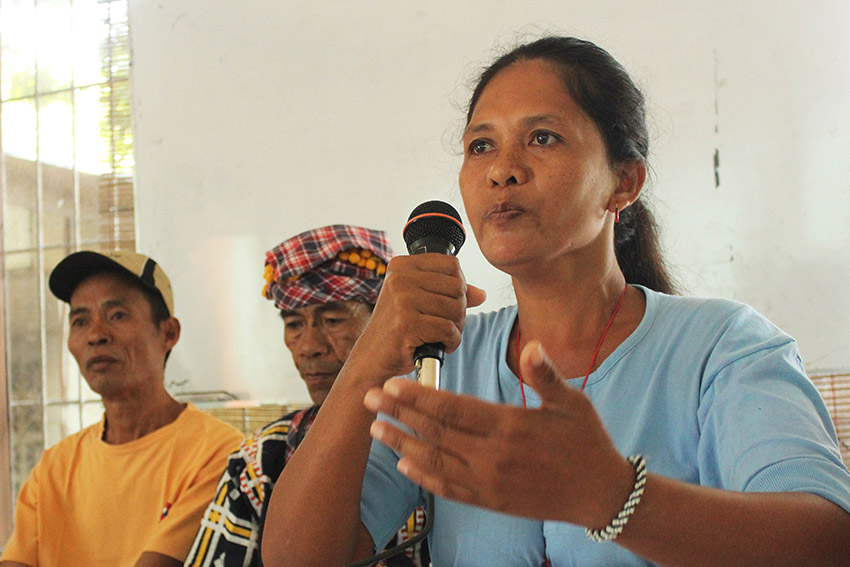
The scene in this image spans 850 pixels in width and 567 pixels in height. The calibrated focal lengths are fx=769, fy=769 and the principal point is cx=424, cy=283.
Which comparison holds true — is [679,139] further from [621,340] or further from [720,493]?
[720,493]

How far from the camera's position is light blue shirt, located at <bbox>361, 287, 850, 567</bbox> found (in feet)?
3.28

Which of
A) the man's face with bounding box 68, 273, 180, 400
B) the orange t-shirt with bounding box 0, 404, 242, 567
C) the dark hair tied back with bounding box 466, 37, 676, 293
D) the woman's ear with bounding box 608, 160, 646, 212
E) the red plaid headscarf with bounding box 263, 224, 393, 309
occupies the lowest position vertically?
the orange t-shirt with bounding box 0, 404, 242, 567

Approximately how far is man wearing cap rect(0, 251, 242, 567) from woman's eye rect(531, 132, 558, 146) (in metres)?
1.53

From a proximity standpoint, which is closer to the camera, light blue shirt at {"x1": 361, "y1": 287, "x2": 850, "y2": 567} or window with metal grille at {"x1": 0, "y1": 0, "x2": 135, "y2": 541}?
light blue shirt at {"x1": 361, "y1": 287, "x2": 850, "y2": 567}

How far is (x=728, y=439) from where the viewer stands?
1065mm

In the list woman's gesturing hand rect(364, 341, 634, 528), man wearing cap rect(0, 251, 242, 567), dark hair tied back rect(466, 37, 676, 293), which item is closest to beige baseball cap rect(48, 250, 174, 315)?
man wearing cap rect(0, 251, 242, 567)

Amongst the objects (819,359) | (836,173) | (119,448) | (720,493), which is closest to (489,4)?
(836,173)

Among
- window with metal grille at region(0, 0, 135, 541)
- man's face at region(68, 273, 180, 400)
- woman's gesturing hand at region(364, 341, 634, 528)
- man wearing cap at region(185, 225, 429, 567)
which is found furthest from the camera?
window with metal grille at region(0, 0, 135, 541)

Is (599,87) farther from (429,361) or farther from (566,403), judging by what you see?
(566,403)

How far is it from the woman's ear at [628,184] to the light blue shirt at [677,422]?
174 millimetres

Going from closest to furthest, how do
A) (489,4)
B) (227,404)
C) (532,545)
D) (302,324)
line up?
(532,545)
(302,324)
(489,4)
(227,404)

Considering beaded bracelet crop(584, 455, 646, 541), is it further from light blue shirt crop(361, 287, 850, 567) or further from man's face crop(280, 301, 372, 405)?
man's face crop(280, 301, 372, 405)

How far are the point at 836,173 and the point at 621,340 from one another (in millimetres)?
1446

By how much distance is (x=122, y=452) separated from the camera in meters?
2.53
